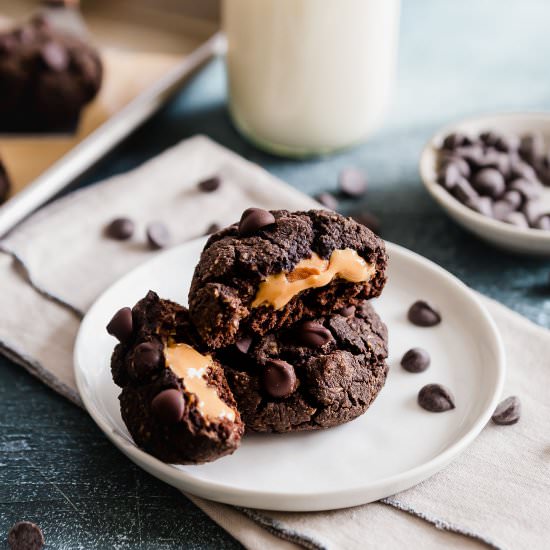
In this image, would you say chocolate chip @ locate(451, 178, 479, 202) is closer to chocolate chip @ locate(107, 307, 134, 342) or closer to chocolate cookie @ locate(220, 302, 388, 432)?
chocolate cookie @ locate(220, 302, 388, 432)

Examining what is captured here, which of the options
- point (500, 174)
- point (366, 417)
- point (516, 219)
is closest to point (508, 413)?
point (366, 417)

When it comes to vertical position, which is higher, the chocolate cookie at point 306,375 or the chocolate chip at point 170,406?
the chocolate chip at point 170,406

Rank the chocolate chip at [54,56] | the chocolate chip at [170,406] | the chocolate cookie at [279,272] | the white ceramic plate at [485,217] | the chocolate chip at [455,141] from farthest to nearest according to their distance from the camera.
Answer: the chocolate chip at [54,56], the chocolate chip at [455,141], the white ceramic plate at [485,217], the chocolate cookie at [279,272], the chocolate chip at [170,406]

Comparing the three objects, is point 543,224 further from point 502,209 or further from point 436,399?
point 436,399

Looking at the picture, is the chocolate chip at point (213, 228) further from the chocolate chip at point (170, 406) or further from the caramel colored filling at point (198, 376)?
the chocolate chip at point (170, 406)

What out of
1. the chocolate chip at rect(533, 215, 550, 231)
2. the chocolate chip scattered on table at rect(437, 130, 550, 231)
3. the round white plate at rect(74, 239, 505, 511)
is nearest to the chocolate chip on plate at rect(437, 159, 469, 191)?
the chocolate chip scattered on table at rect(437, 130, 550, 231)

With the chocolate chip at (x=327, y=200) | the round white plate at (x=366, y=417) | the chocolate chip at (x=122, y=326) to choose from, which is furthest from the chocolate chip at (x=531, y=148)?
the chocolate chip at (x=122, y=326)

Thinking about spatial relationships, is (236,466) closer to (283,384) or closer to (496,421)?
(283,384)
